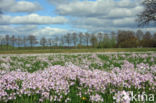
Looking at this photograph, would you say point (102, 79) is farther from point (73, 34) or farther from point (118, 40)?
point (118, 40)

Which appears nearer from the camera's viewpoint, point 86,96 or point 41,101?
point 41,101

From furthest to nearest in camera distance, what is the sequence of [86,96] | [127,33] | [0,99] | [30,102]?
[127,33], [86,96], [0,99], [30,102]

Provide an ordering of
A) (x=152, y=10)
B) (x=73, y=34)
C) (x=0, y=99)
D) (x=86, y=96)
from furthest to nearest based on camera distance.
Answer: (x=73, y=34) < (x=152, y=10) < (x=86, y=96) < (x=0, y=99)

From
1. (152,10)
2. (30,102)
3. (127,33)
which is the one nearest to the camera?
(30,102)

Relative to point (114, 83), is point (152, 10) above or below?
above

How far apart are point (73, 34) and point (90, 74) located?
67110 millimetres

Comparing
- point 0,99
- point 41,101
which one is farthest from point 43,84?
point 0,99

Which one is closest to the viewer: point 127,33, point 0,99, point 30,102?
point 30,102

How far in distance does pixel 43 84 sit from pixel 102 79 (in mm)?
1842

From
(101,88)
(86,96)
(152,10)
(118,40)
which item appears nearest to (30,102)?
(86,96)

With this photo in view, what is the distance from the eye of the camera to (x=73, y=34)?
72.6m

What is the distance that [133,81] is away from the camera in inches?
214

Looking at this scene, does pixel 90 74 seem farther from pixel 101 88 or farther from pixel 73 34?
pixel 73 34

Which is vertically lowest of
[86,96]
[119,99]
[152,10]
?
[86,96]
